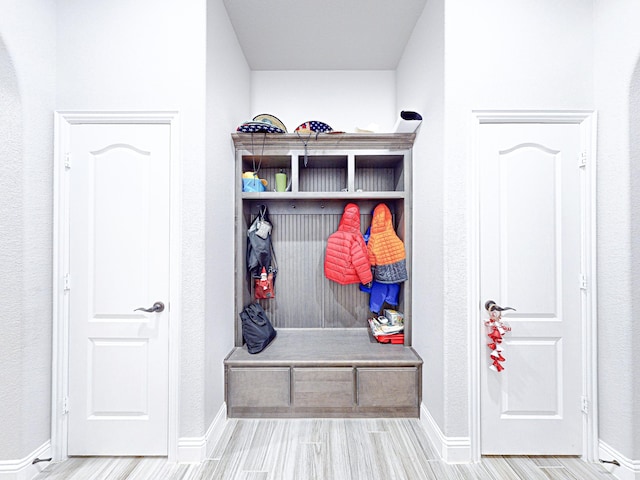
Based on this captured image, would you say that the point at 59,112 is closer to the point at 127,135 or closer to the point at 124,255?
the point at 127,135

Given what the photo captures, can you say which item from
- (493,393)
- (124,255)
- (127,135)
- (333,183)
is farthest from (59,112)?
(493,393)

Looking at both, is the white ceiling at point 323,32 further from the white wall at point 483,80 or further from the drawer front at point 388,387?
the drawer front at point 388,387

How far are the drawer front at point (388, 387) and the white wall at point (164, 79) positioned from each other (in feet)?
3.56

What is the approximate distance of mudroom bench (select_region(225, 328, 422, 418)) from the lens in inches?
89.4

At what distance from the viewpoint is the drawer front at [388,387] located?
2273 mm

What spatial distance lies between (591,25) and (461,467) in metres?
2.70

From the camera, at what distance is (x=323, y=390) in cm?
228

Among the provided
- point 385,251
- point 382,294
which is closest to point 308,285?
point 382,294

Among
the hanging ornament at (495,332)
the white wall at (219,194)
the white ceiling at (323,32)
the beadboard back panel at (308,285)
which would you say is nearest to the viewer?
the hanging ornament at (495,332)

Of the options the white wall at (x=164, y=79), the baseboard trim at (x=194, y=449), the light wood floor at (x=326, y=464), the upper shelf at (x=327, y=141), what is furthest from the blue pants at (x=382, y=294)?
the baseboard trim at (x=194, y=449)

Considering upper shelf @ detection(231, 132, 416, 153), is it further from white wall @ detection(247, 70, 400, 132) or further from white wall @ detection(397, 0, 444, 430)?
white wall @ detection(247, 70, 400, 132)

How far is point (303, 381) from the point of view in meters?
2.28

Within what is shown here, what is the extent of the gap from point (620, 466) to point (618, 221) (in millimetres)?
1332

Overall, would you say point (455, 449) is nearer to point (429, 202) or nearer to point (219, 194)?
point (429, 202)
